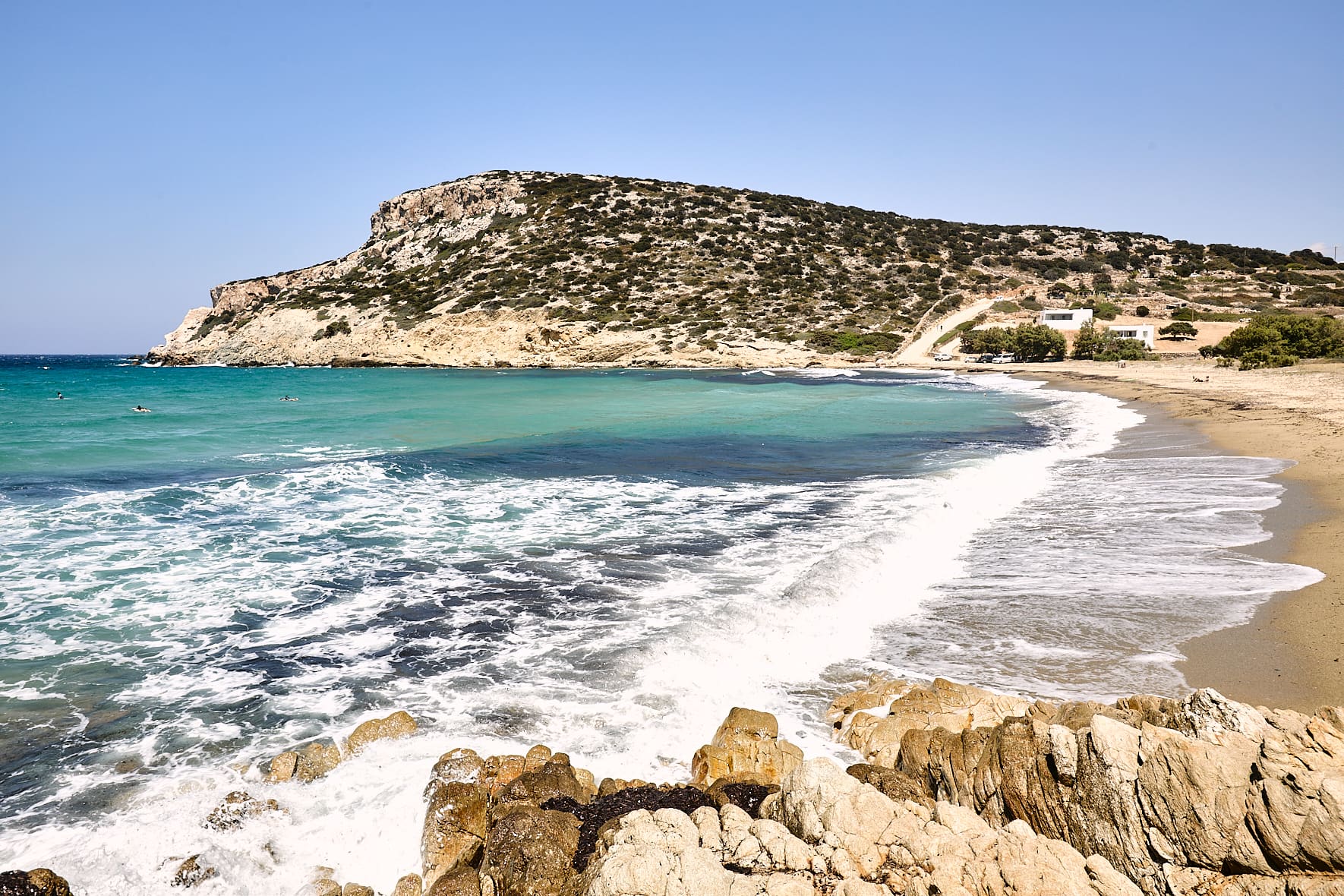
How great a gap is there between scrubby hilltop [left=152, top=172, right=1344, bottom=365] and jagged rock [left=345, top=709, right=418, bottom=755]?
61.3m

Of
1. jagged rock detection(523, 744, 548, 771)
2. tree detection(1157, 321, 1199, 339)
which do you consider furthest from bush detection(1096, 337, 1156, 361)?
jagged rock detection(523, 744, 548, 771)

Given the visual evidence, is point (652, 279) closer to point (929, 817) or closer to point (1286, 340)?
point (1286, 340)

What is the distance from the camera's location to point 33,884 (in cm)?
424

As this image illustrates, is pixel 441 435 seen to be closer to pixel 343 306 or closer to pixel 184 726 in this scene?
pixel 184 726

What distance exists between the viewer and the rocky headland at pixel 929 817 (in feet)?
11.7

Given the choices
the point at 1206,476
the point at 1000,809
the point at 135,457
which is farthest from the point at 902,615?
the point at 135,457

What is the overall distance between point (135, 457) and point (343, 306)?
6855cm

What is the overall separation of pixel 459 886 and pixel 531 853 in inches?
18.1

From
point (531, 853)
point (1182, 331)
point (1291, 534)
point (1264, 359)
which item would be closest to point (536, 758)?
point (531, 853)

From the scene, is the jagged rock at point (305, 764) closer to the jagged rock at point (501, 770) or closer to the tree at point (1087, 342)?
the jagged rock at point (501, 770)

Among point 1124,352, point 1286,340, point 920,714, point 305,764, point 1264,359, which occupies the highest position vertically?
point 1286,340

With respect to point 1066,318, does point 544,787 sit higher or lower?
lower

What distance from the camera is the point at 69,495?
1550cm

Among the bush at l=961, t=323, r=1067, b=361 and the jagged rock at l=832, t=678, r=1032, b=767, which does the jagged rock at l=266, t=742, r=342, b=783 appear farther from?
the bush at l=961, t=323, r=1067, b=361
